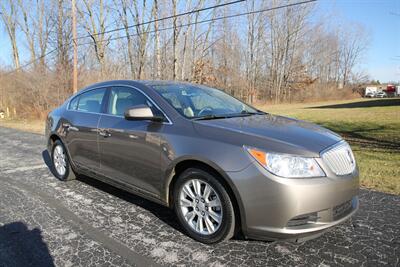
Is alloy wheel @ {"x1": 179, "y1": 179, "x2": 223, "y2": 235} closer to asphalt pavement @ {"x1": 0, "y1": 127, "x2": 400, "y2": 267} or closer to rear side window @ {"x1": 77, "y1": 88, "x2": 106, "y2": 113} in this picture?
asphalt pavement @ {"x1": 0, "y1": 127, "x2": 400, "y2": 267}

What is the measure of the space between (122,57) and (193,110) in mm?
31204

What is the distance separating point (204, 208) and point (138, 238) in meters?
0.79

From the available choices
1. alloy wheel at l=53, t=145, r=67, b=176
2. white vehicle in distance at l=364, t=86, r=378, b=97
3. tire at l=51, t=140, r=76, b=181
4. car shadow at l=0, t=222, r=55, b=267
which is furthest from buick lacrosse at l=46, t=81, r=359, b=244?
white vehicle in distance at l=364, t=86, r=378, b=97

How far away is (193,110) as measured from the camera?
381 centimetres

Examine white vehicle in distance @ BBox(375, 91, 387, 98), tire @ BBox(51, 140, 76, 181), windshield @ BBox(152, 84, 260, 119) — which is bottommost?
tire @ BBox(51, 140, 76, 181)

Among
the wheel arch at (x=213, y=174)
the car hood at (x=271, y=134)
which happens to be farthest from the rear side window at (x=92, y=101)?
the car hood at (x=271, y=134)

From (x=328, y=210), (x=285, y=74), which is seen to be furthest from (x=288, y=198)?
(x=285, y=74)

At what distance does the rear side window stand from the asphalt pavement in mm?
1251

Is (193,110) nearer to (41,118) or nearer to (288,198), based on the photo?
(288,198)

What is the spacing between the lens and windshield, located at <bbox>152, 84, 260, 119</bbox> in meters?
3.79

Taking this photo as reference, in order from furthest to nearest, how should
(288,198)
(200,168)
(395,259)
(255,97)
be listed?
(255,97)
(200,168)
(395,259)
(288,198)

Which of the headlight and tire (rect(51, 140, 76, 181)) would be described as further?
tire (rect(51, 140, 76, 181))

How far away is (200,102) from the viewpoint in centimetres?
405

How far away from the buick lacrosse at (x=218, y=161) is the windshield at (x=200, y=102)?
14mm
